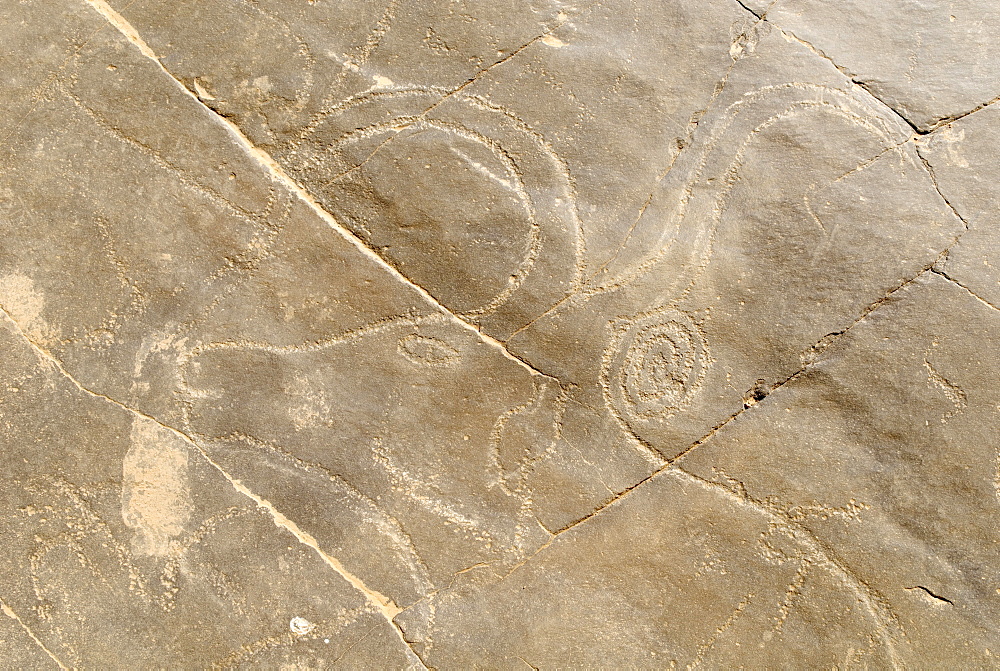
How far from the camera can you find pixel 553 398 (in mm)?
2238

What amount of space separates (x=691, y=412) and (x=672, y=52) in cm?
131

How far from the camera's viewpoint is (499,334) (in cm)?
226

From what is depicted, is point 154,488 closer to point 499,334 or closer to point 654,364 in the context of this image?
point 499,334

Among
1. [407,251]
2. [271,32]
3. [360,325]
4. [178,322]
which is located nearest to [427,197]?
[407,251]

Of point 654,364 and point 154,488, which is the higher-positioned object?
point 654,364

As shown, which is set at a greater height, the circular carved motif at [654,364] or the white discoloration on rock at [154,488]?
the circular carved motif at [654,364]

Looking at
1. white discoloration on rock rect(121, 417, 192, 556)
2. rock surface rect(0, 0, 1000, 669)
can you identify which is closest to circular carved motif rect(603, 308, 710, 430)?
rock surface rect(0, 0, 1000, 669)

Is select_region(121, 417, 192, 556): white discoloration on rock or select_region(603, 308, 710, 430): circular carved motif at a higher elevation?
select_region(603, 308, 710, 430): circular carved motif

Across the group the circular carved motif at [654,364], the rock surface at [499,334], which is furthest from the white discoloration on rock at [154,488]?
the circular carved motif at [654,364]

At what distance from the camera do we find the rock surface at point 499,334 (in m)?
2.16

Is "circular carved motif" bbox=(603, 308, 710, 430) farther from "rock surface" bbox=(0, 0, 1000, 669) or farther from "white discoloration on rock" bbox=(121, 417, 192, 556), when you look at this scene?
"white discoloration on rock" bbox=(121, 417, 192, 556)

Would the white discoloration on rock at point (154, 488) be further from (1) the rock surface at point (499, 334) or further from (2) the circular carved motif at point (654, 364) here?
(2) the circular carved motif at point (654, 364)

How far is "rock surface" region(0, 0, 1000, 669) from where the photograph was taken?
2162 mm

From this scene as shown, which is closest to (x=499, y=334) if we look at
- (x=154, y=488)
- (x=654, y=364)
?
(x=654, y=364)
